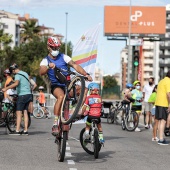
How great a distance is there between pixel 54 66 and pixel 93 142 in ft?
5.51

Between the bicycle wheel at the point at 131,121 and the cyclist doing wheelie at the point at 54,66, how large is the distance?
11.2 m

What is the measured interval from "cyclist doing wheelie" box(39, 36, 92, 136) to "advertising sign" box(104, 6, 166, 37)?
88.7 metres

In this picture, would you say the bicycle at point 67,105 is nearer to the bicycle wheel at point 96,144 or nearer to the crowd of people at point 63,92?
the crowd of people at point 63,92

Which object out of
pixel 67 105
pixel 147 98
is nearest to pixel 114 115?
pixel 147 98

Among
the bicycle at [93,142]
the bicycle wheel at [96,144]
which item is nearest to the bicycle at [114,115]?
the bicycle at [93,142]

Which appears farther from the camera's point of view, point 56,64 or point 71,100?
point 56,64

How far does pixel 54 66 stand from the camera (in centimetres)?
1191

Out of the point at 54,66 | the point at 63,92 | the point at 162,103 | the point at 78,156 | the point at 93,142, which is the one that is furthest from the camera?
the point at 162,103

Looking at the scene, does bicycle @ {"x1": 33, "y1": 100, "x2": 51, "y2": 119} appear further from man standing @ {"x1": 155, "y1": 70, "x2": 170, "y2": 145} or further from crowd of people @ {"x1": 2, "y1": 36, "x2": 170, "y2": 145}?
man standing @ {"x1": 155, "y1": 70, "x2": 170, "y2": 145}

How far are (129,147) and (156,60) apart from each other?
17467 centimetres

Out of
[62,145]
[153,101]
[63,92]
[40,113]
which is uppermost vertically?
[63,92]

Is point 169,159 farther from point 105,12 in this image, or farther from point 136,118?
point 105,12

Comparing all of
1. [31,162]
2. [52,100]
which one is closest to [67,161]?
[31,162]

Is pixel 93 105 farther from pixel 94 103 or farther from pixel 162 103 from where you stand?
pixel 162 103
